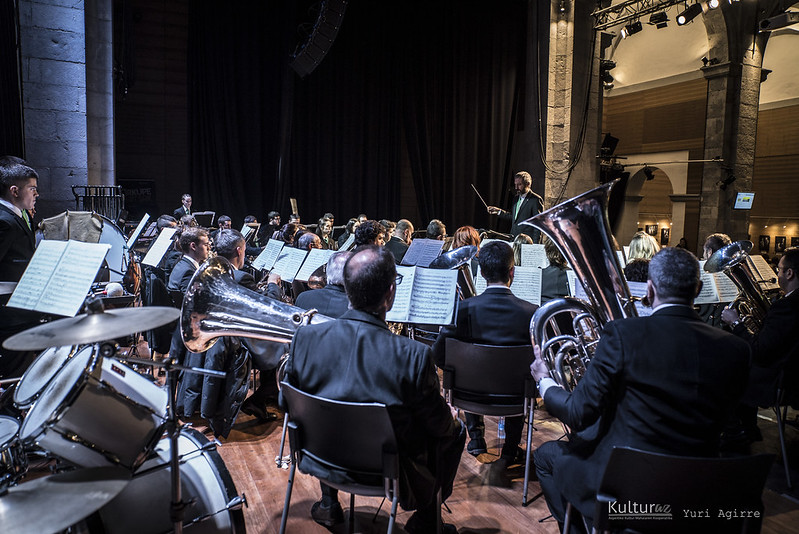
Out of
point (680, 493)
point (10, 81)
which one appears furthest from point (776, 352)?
point (10, 81)

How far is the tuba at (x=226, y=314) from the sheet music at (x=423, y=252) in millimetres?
2771

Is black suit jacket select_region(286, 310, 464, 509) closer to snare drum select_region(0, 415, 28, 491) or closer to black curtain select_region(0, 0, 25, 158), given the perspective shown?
snare drum select_region(0, 415, 28, 491)

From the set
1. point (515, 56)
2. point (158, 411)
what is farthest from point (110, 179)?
point (515, 56)

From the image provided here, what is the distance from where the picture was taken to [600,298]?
200cm

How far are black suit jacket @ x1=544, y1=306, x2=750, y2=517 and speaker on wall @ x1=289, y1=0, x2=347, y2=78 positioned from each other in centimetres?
917

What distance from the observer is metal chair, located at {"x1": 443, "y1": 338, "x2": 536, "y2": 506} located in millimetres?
2654

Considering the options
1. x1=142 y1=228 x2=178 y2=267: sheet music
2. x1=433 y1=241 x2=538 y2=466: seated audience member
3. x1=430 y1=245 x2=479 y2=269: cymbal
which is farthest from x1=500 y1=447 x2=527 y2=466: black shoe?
x1=142 y1=228 x2=178 y2=267: sheet music

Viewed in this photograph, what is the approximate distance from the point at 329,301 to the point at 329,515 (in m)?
1.14

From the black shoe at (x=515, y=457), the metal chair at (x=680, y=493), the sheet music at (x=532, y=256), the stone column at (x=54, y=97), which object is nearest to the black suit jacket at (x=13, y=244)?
the stone column at (x=54, y=97)

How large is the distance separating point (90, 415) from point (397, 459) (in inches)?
36.4

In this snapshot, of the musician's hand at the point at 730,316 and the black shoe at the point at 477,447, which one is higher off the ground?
the musician's hand at the point at 730,316

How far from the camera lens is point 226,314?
2.21m

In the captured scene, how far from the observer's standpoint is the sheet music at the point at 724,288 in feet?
12.3

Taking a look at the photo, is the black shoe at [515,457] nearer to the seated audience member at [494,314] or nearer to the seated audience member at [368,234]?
the seated audience member at [494,314]
